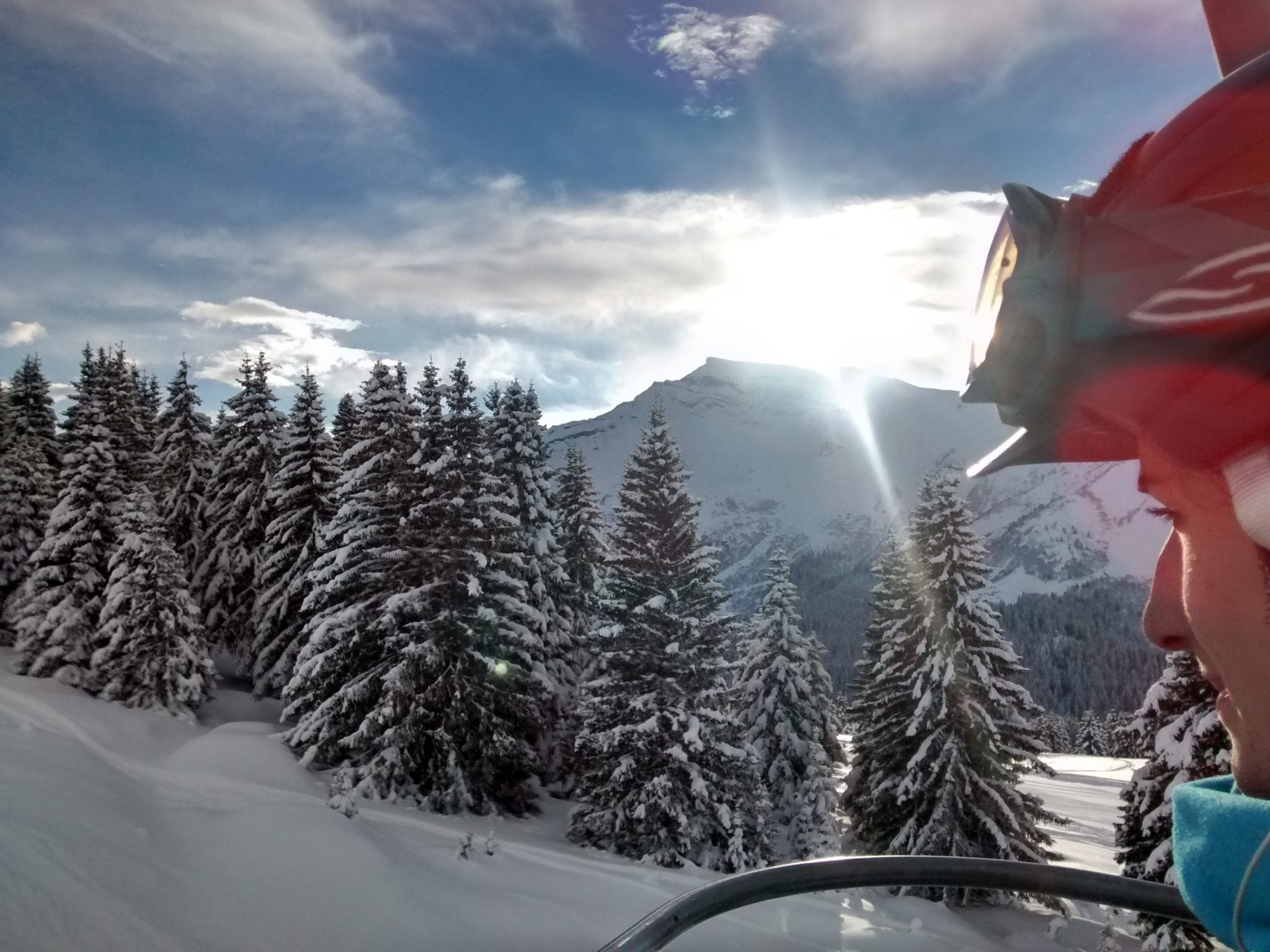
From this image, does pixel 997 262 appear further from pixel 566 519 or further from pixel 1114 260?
pixel 566 519

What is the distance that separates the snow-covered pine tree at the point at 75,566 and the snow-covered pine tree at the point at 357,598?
31.5 feet

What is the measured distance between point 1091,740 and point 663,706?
93.9m

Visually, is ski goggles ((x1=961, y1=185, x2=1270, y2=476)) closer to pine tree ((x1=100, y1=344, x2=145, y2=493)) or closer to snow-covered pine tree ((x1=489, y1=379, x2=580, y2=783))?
snow-covered pine tree ((x1=489, y1=379, x2=580, y2=783))

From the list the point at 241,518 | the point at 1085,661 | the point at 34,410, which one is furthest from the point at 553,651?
the point at 1085,661

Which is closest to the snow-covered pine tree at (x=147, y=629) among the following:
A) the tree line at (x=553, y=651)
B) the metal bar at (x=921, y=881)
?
the tree line at (x=553, y=651)

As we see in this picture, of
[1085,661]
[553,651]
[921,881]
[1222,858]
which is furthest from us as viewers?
[1085,661]

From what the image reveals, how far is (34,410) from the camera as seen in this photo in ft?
145

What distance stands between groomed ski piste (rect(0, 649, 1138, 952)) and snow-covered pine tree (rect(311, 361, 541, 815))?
1222 mm

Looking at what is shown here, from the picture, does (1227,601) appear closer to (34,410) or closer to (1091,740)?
(34,410)

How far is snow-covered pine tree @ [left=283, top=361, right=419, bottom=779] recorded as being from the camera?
2445cm

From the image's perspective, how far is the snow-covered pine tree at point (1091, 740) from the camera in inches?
3733

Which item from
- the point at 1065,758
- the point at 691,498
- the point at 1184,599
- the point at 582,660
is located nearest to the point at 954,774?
the point at 691,498

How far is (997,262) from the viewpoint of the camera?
1.24 meters

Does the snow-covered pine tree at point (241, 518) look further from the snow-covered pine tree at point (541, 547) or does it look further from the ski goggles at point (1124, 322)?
the ski goggles at point (1124, 322)
